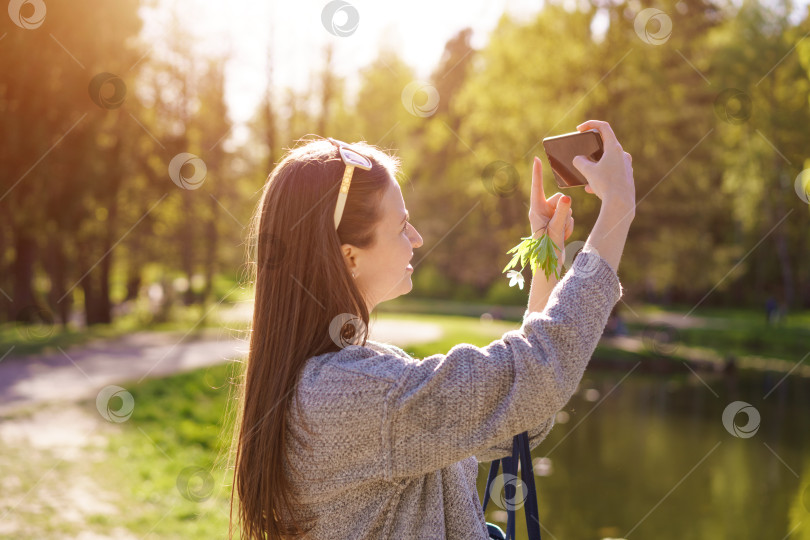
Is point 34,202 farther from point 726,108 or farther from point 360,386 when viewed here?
point 726,108

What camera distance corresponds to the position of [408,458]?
1.50 meters

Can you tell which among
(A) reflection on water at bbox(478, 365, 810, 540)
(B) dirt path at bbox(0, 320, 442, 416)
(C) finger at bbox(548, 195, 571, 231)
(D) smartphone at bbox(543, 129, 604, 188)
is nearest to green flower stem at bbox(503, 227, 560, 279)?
(C) finger at bbox(548, 195, 571, 231)

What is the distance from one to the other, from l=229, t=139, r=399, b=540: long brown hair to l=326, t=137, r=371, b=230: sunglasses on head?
0.01 m

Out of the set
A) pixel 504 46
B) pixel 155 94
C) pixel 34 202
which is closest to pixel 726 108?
pixel 504 46

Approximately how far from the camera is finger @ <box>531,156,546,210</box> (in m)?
1.79

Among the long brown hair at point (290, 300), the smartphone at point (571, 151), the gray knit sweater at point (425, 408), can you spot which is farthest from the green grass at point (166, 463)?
the smartphone at point (571, 151)

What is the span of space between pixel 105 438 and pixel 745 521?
594 centimetres

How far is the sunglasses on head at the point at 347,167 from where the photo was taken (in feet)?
5.52

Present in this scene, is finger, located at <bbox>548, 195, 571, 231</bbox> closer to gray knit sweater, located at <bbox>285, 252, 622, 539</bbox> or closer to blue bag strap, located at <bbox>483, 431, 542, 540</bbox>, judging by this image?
gray knit sweater, located at <bbox>285, 252, 622, 539</bbox>

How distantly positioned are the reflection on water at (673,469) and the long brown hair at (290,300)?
14.0 feet

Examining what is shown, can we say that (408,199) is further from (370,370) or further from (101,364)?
(370,370)

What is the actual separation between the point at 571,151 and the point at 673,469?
24.7ft

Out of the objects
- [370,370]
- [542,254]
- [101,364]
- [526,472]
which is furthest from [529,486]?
[101,364]

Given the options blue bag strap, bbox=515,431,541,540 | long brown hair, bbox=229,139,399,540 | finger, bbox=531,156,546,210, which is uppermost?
finger, bbox=531,156,546,210
